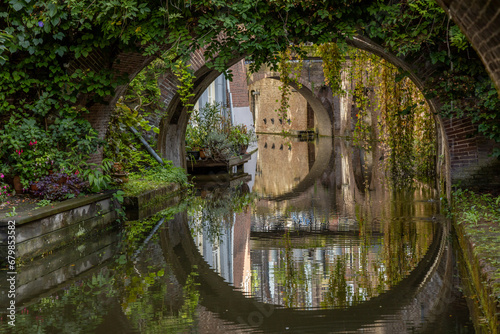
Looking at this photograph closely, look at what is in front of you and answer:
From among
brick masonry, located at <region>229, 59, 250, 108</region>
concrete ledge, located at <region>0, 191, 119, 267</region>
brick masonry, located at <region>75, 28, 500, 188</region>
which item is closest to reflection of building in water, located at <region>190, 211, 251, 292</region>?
concrete ledge, located at <region>0, 191, 119, 267</region>

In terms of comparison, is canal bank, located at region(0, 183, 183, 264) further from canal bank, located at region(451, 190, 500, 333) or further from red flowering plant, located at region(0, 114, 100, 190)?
canal bank, located at region(451, 190, 500, 333)

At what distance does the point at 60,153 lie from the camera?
8148 mm

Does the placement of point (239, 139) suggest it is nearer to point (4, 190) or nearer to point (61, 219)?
point (4, 190)

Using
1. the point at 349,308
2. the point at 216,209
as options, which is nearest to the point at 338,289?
the point at 349,308

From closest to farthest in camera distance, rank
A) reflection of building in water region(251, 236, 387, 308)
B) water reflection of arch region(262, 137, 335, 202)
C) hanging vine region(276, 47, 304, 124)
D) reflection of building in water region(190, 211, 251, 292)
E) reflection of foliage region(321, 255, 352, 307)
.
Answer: reflection of foliage region(321, 255, 352, 307), reflection of building in water region(251, 236, 387, 308), reflection of building in water region(190, 211, 251, 292), hanging vine region(276, 47, 304, 124), water reflection of arch region(262, 137, 335, 202)

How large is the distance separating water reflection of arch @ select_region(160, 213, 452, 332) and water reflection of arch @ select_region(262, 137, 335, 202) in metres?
5.67

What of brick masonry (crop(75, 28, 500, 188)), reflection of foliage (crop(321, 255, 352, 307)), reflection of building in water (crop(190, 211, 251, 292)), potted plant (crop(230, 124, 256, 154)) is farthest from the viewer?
potted plant (crop(230, 124, 256, 154))

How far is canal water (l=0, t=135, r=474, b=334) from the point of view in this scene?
459 centimetres

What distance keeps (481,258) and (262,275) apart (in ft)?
6.81

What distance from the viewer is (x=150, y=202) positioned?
10258 mm

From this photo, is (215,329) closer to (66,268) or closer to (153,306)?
(153,306)

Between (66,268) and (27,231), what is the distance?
60 cm

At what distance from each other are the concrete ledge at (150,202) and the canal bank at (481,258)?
15.6ft

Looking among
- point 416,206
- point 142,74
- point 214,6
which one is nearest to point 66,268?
point 214,6
